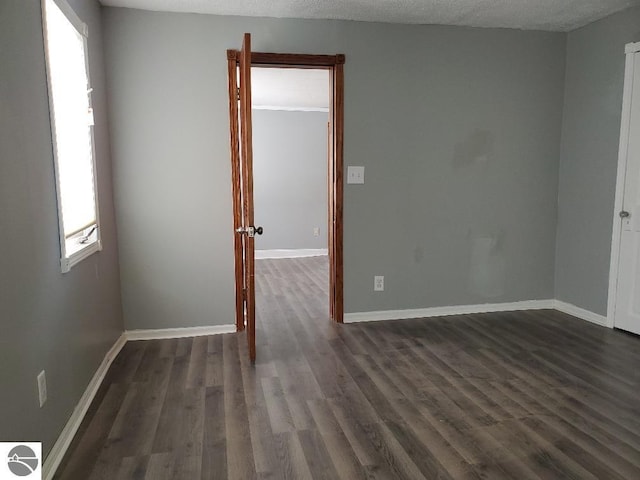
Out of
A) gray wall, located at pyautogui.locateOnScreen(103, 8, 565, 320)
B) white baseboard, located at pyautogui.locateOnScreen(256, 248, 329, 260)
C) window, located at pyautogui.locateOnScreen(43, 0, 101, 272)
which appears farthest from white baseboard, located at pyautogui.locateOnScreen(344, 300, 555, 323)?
white baseboard, located at pyautogui.locateOnScreen(256, 248, 329, 260)

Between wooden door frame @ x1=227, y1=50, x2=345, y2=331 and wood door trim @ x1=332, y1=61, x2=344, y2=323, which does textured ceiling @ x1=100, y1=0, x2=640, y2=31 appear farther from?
wood door trim @ x1=332, y1=61, x2=344, y2=323

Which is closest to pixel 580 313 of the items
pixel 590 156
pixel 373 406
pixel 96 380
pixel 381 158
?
pixel 590 156

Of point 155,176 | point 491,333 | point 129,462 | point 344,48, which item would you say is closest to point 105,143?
point 155,176

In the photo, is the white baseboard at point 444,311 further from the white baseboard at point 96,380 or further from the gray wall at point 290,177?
the gray wall at point 290,177

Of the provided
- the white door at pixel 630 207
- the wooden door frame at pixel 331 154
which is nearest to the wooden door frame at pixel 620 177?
the white door at pixel 630 207

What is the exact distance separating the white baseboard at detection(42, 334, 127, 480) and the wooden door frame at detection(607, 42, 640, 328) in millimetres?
3698

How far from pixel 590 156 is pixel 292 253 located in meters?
4.47

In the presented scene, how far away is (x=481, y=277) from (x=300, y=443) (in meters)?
2.55

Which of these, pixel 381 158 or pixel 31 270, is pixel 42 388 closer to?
pixel 31 270

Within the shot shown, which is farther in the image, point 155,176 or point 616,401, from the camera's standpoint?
point 155,176

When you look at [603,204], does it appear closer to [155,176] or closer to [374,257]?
[374,257]

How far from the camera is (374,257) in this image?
152 inches

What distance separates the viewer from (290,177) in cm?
727

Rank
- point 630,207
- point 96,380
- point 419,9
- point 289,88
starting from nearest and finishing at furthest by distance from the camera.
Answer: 1. point 96,380
2. point 419,9
3. point 630,207
4. point 289,88
